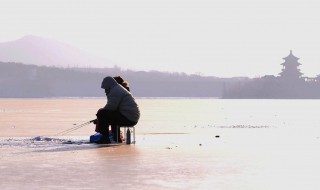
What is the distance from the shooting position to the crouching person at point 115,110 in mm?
14141

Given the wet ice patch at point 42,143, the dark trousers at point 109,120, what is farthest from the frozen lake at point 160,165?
the dark trousers at point 109,120

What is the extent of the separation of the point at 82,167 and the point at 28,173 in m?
0.97

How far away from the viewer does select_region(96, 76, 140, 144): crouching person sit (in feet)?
46.4

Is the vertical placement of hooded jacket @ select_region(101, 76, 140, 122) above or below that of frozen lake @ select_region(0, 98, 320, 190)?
above

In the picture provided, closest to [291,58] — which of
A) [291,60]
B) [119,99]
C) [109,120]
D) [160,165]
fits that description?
[291,60]

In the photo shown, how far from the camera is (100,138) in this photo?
14.7 m

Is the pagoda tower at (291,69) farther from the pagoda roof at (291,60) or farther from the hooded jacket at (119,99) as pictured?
the hooded jacket at (119,99)

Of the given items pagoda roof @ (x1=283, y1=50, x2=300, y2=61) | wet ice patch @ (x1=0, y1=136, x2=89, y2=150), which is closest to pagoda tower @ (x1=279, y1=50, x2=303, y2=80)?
pagoda roof @ (x1=283, y1=50, x2=300, y2=61)

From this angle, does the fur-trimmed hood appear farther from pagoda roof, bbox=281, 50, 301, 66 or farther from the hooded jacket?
pagoda roof, bbox=281, 50, 301, 66

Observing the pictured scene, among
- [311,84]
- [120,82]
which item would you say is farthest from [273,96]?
[120,82]

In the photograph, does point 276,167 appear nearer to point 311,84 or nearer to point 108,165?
point 108,165

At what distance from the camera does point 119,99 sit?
47.0 ft

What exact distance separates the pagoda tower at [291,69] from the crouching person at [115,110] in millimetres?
181851

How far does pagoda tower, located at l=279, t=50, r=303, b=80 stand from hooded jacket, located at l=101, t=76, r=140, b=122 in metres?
182
